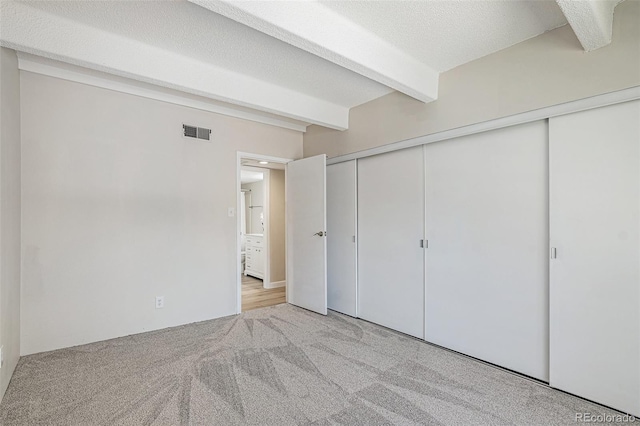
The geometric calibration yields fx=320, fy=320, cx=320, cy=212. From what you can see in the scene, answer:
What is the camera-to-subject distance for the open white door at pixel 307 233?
3.92 metres

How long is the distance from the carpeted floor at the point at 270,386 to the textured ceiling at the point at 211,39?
2.51 meters

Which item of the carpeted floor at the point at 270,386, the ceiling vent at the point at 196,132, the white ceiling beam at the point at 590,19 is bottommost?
the carpeted floor at the point at 270,386

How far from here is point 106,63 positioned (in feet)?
7.72

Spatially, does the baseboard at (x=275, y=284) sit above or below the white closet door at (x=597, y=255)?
below

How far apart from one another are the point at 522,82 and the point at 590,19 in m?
0.64

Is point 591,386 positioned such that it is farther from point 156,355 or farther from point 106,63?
point 106,63

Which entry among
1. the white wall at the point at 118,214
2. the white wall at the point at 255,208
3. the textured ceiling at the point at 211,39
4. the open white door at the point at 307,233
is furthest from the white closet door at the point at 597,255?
the white wall at the point at 255,208

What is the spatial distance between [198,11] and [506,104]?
7.60 ft

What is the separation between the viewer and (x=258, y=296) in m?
4.91

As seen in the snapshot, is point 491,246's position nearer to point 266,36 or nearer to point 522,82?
point 522,82

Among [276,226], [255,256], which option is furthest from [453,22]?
[255,256]

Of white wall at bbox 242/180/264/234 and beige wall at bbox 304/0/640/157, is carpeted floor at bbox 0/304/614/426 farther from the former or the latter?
white wall at bbox 242/180/264/234

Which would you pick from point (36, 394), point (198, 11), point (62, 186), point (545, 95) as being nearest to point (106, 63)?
point (198, 11)

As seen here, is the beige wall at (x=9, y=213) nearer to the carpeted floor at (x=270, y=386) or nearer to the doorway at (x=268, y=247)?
the carpeted floor at (x=270, y=386)
